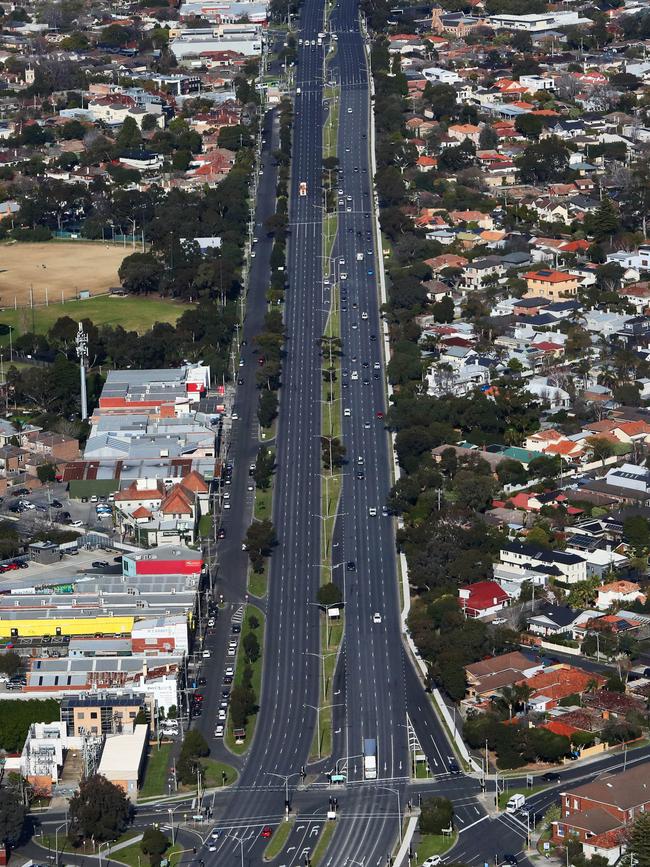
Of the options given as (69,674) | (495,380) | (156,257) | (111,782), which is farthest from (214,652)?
(156,257)

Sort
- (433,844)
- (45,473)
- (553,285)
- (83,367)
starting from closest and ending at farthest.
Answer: (433,844), (45,473), (83,367), (553,285)

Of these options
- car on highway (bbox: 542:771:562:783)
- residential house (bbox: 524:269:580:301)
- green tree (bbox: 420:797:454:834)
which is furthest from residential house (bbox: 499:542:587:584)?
residential house (bbox: 524:269:580:301)

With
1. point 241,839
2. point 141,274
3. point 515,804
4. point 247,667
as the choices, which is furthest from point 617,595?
point 141,274

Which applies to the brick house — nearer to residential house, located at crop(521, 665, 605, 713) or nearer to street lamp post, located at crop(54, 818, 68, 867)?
residential house, located at crop(521, 665, 605, 713)

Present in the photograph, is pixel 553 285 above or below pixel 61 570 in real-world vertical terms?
above

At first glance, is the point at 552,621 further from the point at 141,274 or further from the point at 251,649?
the point at 141,274

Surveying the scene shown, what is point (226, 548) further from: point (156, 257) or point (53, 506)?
point (156, 257)
